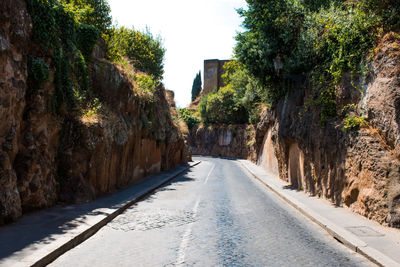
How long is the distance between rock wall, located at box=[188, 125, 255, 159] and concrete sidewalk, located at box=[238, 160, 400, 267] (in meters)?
34.1

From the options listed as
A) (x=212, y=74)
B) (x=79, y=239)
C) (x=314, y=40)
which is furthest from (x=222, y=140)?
(x=79, y=239)

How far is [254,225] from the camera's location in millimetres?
7625

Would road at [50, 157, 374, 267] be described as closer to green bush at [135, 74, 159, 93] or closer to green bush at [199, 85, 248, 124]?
green bush at [135, 74, 159, 93]

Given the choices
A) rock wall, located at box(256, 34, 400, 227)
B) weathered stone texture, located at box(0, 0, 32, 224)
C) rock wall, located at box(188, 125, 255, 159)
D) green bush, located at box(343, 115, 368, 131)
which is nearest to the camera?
weathered stone texture, located at box(0, 0, 32, 224)

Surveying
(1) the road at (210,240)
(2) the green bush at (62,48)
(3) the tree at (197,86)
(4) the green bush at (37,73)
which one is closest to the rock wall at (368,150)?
(1) the road at (210,240)

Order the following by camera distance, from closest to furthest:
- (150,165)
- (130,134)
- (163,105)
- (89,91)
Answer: (89,91) → (130,134) → (150,165) → (163,105)

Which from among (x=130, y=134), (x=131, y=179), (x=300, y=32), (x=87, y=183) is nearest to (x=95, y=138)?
(x=87, y=183)

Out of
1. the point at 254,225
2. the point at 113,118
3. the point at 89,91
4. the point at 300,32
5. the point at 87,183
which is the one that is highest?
the point at 300,32

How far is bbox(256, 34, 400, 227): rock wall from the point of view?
743 centimetres

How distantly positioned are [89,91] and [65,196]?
4137mm

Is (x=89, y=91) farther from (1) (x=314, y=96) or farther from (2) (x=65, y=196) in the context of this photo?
(1) (x=314, y=96)

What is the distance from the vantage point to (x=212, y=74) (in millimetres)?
72625

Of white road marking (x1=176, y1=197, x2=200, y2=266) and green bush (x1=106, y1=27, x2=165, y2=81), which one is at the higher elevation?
green bush (x1=106, y1=27, x2=165, y2=81)

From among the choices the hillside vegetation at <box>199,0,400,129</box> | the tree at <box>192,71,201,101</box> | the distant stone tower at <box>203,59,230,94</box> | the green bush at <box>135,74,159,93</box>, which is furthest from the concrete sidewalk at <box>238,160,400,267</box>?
the tree at <box>192,71,201,101</box>
